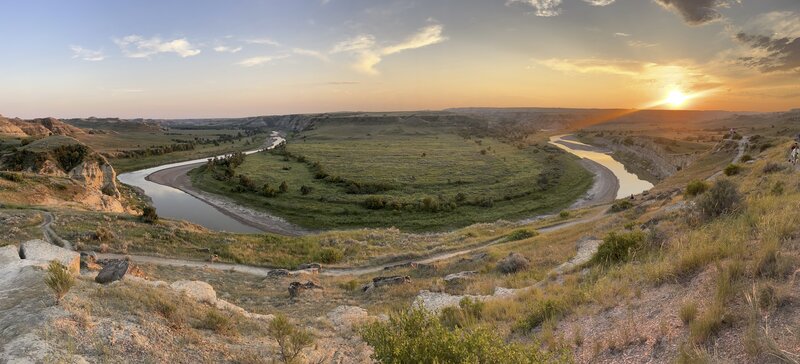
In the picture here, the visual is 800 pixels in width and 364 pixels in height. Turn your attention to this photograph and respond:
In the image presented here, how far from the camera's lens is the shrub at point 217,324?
8875mm

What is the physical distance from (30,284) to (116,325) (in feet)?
10.2

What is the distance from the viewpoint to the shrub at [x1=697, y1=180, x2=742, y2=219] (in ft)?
41.9

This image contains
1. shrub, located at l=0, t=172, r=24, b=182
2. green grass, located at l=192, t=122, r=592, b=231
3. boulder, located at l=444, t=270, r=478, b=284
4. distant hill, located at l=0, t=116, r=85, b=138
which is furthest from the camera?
distant hill, located at l=0, t=116, r=85, b=138

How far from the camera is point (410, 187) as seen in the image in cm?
5850

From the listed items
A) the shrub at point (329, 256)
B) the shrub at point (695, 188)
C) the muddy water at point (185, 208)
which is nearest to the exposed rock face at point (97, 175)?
the muddy water at point (185, 208)

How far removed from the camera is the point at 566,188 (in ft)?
197

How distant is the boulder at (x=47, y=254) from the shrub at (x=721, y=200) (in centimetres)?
2024

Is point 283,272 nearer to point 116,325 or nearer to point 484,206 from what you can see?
point 116,325

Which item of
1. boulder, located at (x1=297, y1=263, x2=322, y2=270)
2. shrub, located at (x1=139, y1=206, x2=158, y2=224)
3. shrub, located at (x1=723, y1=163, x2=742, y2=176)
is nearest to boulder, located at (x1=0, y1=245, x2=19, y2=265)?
boulder, located at (x1=297, y1=263, x2=322, y2=270)

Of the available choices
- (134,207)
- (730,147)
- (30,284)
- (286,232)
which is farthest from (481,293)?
(730,147)

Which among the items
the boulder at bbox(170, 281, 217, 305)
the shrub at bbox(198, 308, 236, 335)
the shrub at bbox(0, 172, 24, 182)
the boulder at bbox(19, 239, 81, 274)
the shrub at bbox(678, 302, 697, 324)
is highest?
the shrub at bbox(0, 172, 24, 182)

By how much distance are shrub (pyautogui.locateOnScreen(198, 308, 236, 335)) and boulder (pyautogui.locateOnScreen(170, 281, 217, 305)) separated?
1.83 metres

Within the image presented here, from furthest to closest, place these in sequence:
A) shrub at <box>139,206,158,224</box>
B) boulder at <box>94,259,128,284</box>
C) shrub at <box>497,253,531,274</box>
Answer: shrub at <box>139,206,158,224</box>
shrub at <box>497,253,531,274</box>
boulder at <box>94,259,128,284</box>

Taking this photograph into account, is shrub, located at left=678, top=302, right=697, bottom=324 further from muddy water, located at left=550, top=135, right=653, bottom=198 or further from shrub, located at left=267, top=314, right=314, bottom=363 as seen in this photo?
muddy water, located at left=550, top=135, right=653, bottom=198
